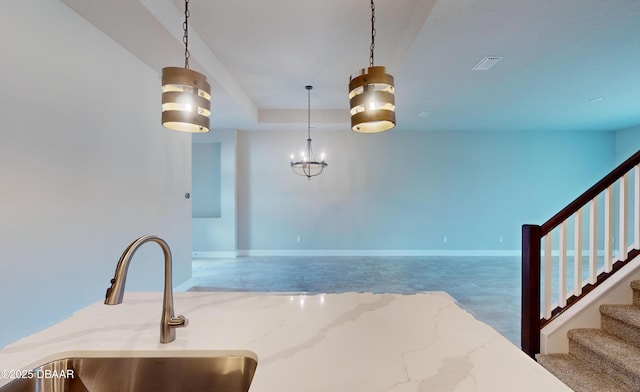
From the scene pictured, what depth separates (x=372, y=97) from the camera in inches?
64.3

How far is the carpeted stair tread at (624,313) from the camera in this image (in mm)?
2049

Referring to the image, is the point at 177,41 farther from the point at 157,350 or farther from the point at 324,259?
the point at 324,259

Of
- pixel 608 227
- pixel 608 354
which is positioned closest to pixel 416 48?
pixel 608 227

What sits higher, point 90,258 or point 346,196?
point 346,196

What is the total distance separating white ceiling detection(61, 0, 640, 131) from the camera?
2432 millimetres

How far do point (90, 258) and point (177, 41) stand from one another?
2.06 metres

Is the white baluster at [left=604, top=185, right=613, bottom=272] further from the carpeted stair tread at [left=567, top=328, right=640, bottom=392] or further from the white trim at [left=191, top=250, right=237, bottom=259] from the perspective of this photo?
the white trim at [left=191, top=250, right=237, bottom=259]

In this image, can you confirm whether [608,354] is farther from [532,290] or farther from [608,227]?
[608,227]

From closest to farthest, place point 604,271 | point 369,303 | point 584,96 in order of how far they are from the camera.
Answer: point 369,303, point 604,271, point 584,96

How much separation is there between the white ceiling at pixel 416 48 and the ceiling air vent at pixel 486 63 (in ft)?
0.26

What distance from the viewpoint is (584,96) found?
440cm

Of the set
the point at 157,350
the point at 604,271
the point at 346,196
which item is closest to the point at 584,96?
the point at 604,271

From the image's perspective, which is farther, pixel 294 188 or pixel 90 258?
pixel 294 188

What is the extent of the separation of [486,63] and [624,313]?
261 centimetres
